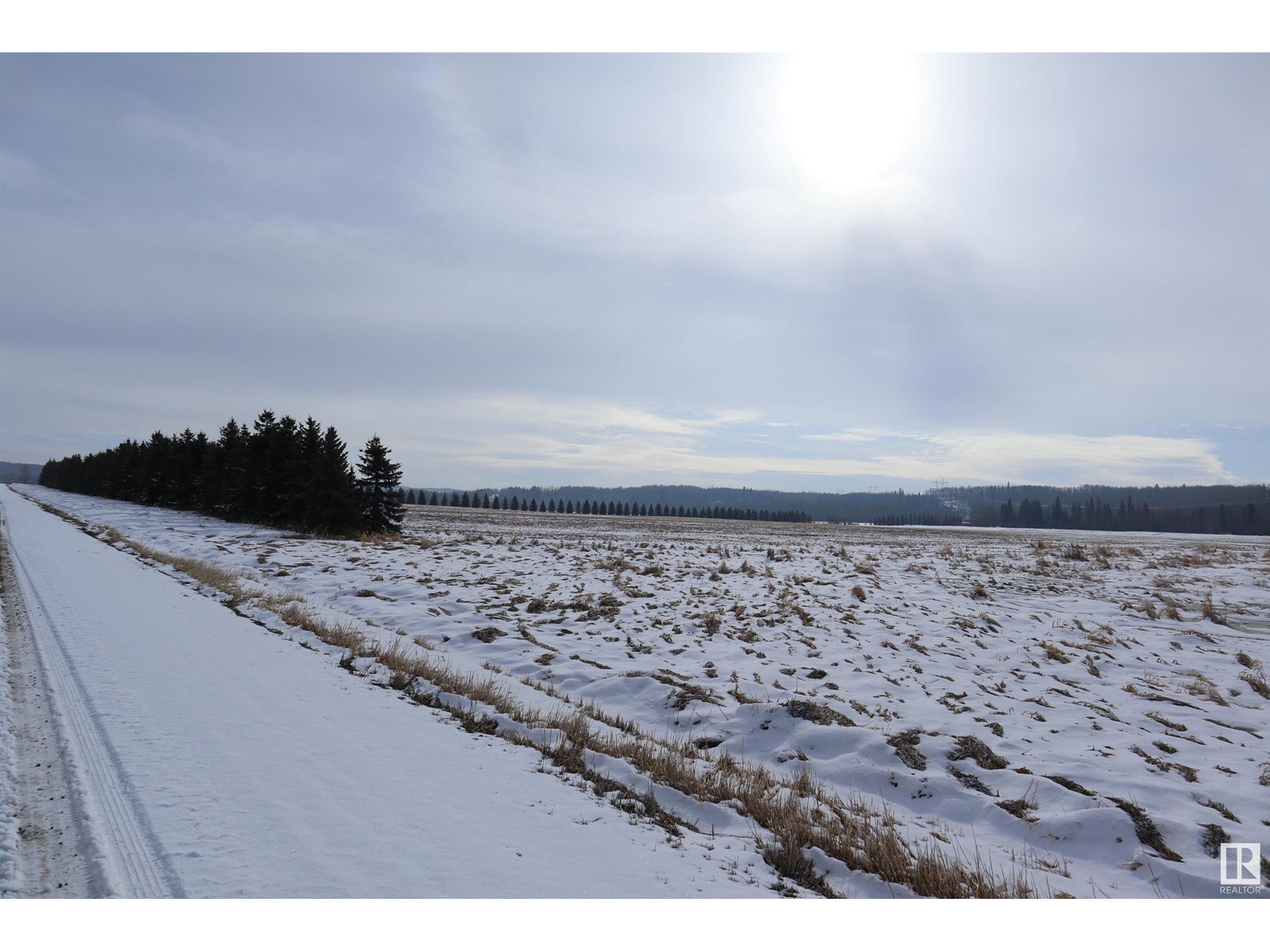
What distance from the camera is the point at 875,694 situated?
30.3ft

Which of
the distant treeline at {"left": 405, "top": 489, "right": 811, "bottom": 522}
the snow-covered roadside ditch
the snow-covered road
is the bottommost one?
the distant treeline at {"left": 405, "top": 489, "right": 811, "bottom": 522}

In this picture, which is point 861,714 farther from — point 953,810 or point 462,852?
point 462,852

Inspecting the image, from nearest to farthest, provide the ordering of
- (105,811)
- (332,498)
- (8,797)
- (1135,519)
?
(105,811)
(8,797)
(332,498)
(1135,519)

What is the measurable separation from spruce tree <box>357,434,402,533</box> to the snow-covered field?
509 inches

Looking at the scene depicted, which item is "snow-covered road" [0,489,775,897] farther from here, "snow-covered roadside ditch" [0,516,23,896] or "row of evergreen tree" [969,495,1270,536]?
"row of evergreen tree" [969,495,1270,536]

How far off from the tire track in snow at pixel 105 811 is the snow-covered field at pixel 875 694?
29 cm

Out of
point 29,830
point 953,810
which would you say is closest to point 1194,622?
point 953,810

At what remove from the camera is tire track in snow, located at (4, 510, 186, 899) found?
11.6 ft

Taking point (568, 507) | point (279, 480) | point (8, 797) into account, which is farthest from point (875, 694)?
point (568, 507)

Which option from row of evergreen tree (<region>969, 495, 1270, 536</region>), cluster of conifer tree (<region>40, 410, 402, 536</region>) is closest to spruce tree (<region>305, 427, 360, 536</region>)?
cluster of conifer tree (<region>40, 410, 402, 536</region>)

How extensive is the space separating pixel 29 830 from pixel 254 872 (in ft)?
5.57

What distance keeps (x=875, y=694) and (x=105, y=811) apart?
903cm

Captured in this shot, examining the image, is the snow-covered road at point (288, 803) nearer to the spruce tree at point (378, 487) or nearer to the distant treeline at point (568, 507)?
the spruce tree at point (378, 487)

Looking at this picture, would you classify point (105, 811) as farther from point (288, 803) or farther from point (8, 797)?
point (288, 803)
